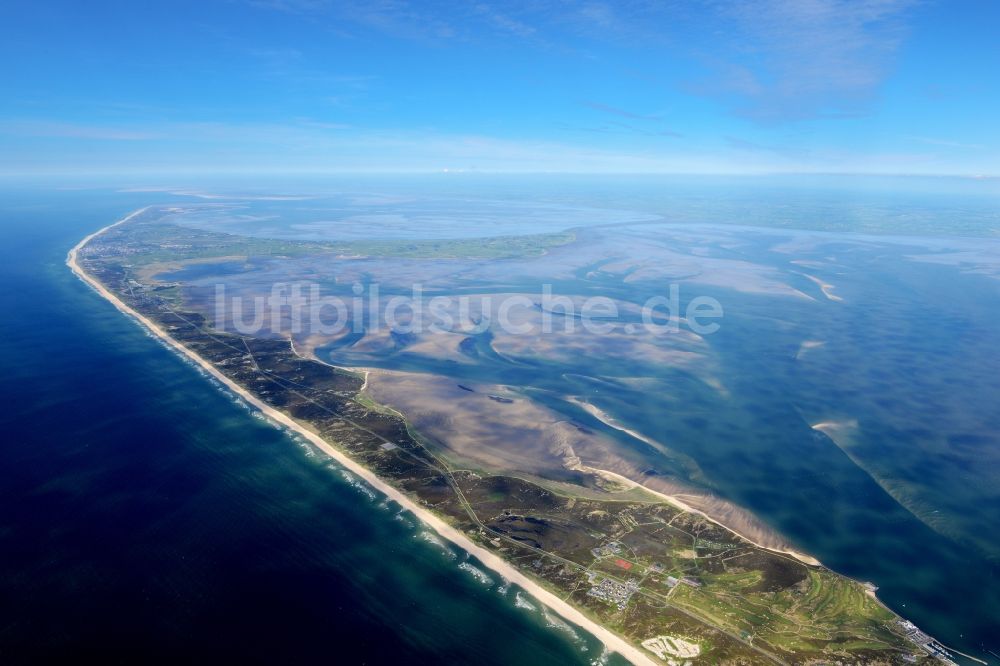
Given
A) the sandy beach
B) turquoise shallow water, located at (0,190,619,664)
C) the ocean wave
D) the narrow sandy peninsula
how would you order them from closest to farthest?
turquoise shallow water, located at (0,190,619,664), the narrow sandy peninsula, the ocean wave, the sandy beach

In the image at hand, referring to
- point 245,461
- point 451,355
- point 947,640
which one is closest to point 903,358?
point 947,640

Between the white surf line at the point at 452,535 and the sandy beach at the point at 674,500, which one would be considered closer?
the white surf line at the point at 452,535

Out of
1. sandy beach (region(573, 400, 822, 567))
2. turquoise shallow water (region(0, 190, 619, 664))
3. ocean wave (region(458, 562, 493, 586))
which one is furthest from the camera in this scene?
sandy beach (region(573, 400, 822, 567))

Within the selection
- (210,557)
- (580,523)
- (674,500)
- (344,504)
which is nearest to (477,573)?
(580,523)

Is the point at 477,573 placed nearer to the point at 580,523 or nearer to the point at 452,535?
the point at 452,535

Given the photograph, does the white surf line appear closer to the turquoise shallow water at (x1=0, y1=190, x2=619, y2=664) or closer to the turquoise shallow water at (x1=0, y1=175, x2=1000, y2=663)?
the turquoise shallow water at (x1=0, y1=190, x2=619, y2=664)

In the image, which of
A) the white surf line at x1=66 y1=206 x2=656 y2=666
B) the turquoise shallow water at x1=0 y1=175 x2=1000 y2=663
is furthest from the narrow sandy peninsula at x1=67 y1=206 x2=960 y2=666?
the turquoise shallow water at x1=0 y1=175 x2=1000 y2=663

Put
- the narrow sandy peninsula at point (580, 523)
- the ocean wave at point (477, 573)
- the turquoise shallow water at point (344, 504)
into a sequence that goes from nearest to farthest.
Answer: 1. the narrow sandy peninsula at point (580, 523)
2. the turquoise shallow water at point (344, 504)
3. the ocean wave at point (477, 573)

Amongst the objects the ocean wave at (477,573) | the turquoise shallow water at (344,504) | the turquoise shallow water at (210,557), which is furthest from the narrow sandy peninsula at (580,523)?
the turquoise shallow water at (210,557)

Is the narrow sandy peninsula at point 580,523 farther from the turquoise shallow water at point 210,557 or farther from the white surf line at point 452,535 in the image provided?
the turquoise shallow water at point 210,557
